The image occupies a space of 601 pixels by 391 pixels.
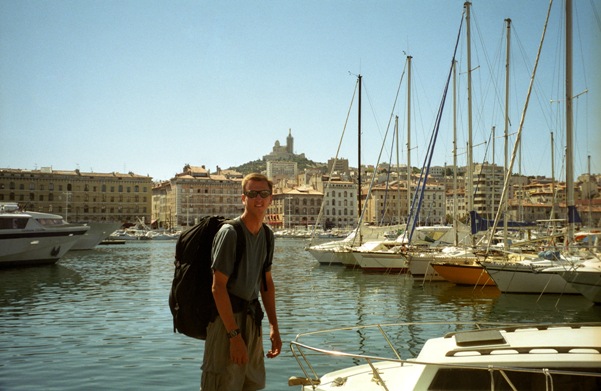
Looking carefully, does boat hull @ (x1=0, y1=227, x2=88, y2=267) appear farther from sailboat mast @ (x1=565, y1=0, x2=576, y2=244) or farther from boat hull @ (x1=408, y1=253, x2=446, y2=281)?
sailboat mast @ (x1=565, y1=0, x2=576, y2=244)

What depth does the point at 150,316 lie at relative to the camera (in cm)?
1769

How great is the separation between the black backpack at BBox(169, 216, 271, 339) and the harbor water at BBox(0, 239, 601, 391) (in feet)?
18.6

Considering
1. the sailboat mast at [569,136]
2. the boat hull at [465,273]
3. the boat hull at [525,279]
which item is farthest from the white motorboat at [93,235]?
the sailboat mast at [569,136]

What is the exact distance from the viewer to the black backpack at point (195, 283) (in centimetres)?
413

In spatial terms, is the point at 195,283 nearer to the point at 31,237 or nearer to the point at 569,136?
the point at 569,136

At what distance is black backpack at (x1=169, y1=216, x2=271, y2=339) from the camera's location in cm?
413

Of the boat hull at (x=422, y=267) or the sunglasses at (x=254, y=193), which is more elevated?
the sunglasses at (x=254, y=193)

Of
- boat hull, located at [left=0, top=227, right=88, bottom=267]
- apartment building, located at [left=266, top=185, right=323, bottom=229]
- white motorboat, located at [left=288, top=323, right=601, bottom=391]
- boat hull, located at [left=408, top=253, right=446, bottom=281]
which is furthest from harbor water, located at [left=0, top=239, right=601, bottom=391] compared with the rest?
apartment building, located at [left=266, top=185, right=323, bottom=229]

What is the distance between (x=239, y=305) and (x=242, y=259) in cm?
34

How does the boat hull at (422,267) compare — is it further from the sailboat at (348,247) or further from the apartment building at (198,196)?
the apartment building at (198,196)

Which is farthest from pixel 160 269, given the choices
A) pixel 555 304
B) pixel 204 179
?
pixel 204 179

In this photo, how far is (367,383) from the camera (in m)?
5.58

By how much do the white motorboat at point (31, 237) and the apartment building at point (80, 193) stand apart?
2922 inches

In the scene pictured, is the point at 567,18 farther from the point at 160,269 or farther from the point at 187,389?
the point at 160,269
